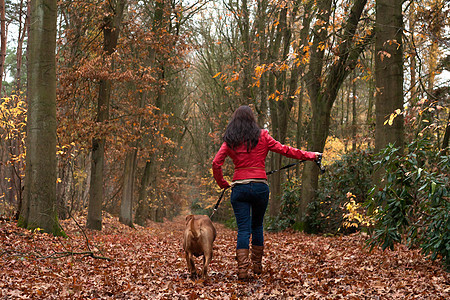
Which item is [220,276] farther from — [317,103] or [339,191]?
[317,103]

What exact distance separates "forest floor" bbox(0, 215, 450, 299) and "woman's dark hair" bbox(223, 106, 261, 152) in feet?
6.14

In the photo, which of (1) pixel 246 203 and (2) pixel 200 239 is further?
(1) pixel 246 203

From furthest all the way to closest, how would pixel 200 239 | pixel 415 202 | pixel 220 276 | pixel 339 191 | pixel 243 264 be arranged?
pixel 339 191 < pixel 415 202 < pixel 220 276 < pixel 243 264 < pixel 200 239

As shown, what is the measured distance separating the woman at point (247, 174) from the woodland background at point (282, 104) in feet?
5.93

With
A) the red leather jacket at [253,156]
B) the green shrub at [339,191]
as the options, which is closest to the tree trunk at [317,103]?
the green shrub at [339,191]

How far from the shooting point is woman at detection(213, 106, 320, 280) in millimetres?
5625

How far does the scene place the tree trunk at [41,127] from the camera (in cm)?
905

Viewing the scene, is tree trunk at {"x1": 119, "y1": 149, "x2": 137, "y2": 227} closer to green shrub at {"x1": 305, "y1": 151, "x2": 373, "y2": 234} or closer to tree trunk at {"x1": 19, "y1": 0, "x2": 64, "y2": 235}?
green shrub at {"x1": 305, "y1": 151, "x2": 373, "y2": 234}

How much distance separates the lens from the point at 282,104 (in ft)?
58.8

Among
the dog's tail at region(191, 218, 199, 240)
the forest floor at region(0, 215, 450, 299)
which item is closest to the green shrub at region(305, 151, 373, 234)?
the forest floor at region(0, 215, 450, 299)

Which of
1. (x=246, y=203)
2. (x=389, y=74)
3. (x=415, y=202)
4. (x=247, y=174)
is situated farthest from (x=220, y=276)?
(x=389, y=74)

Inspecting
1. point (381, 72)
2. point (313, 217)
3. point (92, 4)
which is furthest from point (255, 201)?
point (92, 4)

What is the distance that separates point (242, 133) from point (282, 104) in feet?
41.0

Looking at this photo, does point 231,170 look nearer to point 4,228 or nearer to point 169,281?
point 4,228
